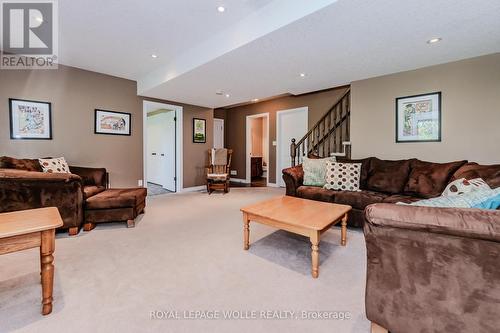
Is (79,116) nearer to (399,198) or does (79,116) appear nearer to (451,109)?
(399,198)

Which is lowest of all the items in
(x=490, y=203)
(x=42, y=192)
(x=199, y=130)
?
(x=42, y=192)

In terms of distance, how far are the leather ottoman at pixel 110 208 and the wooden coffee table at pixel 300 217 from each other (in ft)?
5.19

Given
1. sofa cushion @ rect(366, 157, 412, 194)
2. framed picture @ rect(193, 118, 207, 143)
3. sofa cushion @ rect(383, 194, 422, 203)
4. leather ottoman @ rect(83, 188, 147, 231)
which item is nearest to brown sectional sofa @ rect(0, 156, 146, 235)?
leather ottoman @ rect(83, 188, 147, 231)

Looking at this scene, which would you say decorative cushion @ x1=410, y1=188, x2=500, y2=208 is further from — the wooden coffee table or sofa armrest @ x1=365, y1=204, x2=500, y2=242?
the wooden coffee table

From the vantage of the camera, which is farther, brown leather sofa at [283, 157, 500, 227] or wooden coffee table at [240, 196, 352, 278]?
brown leather sofa at [283, 157, 500, 227]

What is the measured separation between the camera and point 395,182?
2980 mm

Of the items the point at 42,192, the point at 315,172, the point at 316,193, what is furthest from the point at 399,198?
the point at 42,192

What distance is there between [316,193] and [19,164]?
405cm

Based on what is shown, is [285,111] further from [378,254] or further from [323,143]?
[378,254]

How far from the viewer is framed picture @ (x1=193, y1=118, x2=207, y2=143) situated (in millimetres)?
5641

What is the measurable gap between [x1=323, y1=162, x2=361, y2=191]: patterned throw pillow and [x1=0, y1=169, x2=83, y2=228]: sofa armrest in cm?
319

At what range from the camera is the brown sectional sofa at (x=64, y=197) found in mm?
2283

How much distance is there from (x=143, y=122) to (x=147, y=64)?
4.40ft

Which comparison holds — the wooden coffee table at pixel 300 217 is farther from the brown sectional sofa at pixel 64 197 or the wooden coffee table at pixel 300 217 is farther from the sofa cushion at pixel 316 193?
the brown sectional sofa at pixel 64 197
